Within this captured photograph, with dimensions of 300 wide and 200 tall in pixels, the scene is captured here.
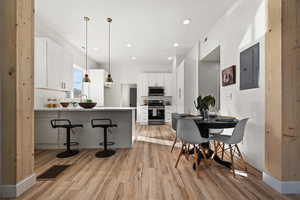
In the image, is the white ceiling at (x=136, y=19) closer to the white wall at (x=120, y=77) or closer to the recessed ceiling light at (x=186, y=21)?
the recessed ceiling light at (x=186, y=21)

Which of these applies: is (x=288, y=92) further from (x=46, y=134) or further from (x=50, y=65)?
(x=46, y=134)

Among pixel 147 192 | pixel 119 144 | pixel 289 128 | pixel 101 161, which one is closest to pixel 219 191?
pixel 147 192

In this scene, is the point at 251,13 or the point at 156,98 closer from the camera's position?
the point at 251,13

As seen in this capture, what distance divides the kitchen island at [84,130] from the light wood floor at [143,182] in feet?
2.12

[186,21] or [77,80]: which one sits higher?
[186,21]

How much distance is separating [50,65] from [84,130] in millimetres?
1682

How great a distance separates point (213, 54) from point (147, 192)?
12.6 feet

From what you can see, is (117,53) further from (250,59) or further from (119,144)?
(250,59)

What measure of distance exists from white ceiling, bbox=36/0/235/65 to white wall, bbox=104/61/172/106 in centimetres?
243

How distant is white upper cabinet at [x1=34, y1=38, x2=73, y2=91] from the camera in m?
3.15

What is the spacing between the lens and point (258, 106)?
87.0 inches

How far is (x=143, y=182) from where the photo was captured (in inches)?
75.6

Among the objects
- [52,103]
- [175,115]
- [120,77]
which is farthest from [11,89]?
[120,77]

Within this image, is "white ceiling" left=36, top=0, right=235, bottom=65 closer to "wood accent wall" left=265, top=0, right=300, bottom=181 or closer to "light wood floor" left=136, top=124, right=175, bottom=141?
"wood accent wall" left=265, top=0, right=300, bottom=181
